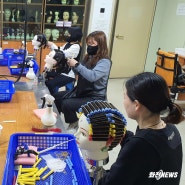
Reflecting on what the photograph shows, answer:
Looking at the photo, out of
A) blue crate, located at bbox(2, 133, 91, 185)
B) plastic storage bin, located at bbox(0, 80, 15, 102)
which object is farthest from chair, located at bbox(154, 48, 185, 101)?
blue crate, located at bbox(2, 133, 91, 185)

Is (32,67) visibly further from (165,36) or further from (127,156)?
(165,36)

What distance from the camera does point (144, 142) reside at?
3.10 ft

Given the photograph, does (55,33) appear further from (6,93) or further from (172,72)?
(6,93)

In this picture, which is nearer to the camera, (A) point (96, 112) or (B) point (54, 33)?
(A) point (96, 112)

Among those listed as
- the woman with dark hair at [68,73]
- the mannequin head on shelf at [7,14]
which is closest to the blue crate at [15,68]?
the woman with dark hair at [68,73]

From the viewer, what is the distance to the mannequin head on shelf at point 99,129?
0.98 metres

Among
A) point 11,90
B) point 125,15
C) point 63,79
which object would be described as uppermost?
point 125,15

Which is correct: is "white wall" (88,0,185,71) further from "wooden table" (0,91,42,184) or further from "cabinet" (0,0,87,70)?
"wooden table" (0,91,42,184)

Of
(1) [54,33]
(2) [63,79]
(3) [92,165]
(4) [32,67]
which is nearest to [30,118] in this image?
(3) [92,165]

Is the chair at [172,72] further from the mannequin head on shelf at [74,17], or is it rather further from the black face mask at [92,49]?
the mannequin head on shelf at [74,17]

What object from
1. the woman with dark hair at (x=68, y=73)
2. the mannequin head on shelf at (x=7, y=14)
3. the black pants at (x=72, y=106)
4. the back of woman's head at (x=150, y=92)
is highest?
the mannequin head on shelf at (x=7, y=14)

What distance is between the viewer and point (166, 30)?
4.90m

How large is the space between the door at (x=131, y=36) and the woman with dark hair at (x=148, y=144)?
3.80m

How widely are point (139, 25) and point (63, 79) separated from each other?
2533 millimetres
